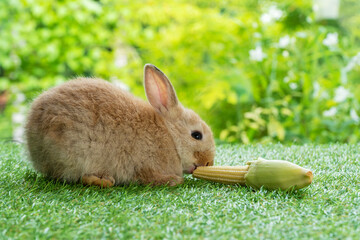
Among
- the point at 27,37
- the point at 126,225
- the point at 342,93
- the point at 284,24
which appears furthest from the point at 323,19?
the point at 126,225

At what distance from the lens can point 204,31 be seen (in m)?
4.61

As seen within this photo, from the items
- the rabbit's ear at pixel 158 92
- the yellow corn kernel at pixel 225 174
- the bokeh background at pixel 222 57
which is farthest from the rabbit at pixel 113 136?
the bokeh background at pixel 222 57

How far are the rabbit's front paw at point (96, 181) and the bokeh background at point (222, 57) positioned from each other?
840mm

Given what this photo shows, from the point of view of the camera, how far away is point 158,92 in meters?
1.94

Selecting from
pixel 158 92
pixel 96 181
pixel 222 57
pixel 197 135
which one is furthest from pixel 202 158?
pixel 222 57

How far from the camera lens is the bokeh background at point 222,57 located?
3783 mm

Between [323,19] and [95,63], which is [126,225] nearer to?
[323,19]

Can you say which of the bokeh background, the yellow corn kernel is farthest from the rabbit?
the bokeh background

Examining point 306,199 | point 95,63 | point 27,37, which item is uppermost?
point 27,37

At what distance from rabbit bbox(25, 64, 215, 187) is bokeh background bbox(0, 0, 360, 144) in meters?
0.66

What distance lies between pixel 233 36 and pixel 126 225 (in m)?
3.56

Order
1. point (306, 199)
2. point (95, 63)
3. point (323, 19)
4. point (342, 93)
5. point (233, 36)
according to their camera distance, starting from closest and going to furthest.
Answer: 1. point (306, 199)
2. point (342, 93)
3. point (233, 36)
4. point (323, 19)
5. point (95, 63)

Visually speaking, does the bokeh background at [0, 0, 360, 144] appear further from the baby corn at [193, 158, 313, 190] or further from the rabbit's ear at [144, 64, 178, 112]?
the baby corn at [193, 158, 313, 190]

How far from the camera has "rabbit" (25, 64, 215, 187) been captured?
1624 millimetres
